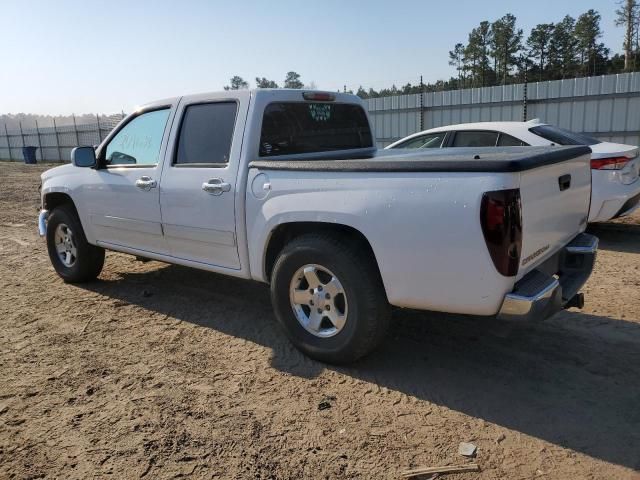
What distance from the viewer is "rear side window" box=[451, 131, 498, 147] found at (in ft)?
24.3

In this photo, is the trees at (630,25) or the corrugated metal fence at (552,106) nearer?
the corrugated metal fence at (552,106)

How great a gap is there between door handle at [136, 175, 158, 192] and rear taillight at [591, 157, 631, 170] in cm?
530

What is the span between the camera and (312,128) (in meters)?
4.73

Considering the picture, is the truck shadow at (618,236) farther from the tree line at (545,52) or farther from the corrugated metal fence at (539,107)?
the tree line at (545,52)

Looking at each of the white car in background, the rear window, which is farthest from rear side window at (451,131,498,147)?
the rear window

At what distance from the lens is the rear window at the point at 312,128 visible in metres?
4.32

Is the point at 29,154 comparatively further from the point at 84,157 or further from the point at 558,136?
the point at 558,136

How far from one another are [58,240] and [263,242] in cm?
331

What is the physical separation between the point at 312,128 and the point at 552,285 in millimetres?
2469

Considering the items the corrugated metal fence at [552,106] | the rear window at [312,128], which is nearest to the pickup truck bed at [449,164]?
the rear window at [312,128]

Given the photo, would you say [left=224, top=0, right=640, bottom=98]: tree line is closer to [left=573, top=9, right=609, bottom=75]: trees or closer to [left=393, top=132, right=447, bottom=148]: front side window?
[left=573, top=9, right=609, bottom=75]: trees

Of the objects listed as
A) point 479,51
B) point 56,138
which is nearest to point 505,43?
point 479,51

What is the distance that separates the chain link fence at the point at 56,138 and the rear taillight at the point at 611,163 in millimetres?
25911

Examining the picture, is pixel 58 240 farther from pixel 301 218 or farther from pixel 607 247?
pixel 607 247
